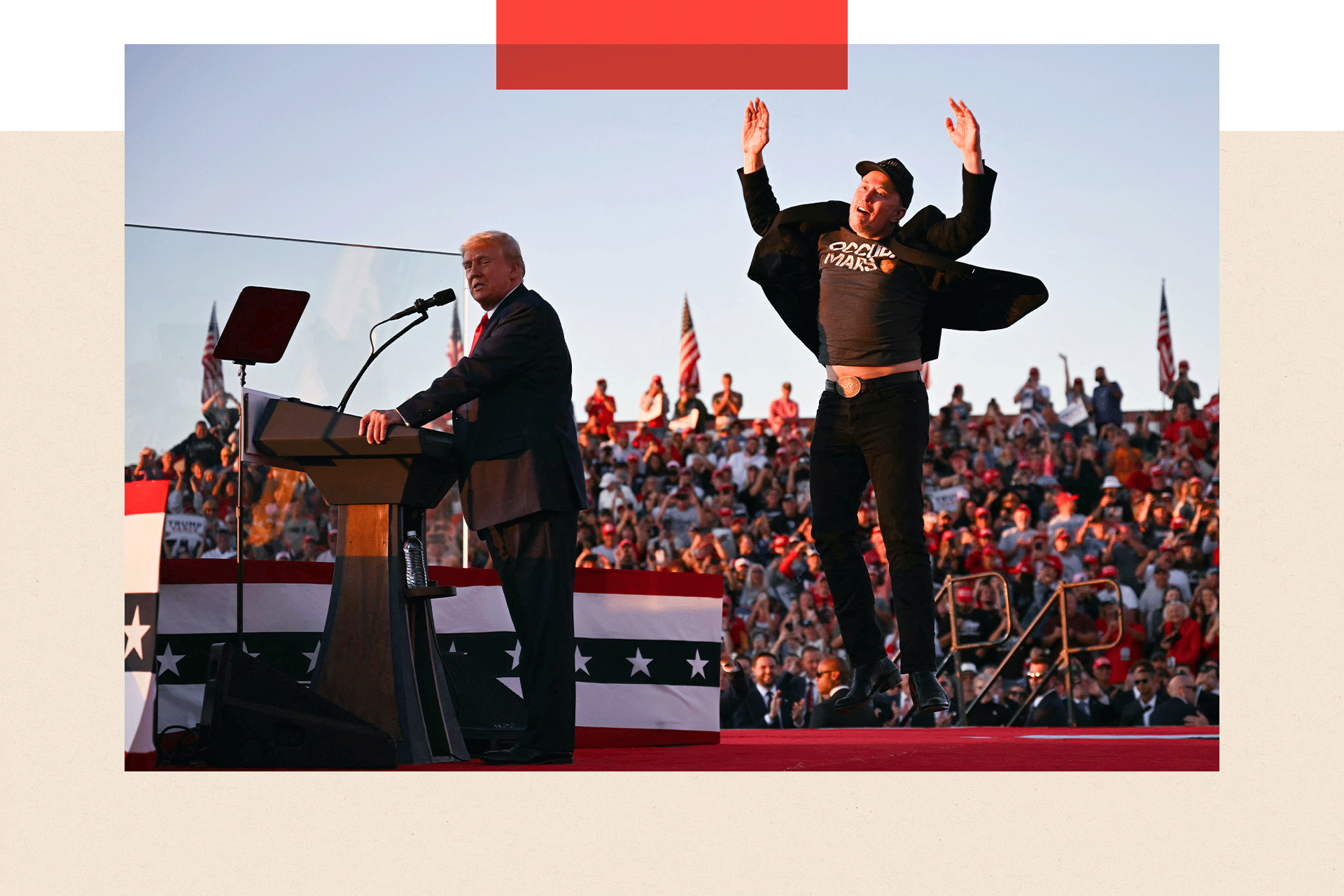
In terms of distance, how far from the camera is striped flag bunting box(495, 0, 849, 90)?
547 centimetres

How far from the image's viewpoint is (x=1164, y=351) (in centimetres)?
1616

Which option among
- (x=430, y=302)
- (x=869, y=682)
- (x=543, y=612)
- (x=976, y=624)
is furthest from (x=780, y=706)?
(x=430, y=302)

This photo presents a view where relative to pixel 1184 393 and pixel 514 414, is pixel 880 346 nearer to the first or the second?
pixel 514 414

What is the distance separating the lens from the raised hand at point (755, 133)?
5.20 meters

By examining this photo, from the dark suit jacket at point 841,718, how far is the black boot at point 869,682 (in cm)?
329

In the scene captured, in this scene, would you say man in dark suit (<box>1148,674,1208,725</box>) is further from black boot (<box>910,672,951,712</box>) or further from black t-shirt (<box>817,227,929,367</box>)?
black t-shirt (<box>817,227,929,367</box>)

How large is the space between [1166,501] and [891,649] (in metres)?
3.20

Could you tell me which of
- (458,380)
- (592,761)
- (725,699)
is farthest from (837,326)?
(725,699)

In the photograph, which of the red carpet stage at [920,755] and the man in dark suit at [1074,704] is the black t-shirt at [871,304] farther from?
the man in dark suit at [1074,704]

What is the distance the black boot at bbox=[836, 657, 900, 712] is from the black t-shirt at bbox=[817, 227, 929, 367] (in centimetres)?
106

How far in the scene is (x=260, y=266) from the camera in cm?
602

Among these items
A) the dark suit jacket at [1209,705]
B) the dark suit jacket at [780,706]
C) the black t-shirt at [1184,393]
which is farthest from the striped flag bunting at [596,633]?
the black t-shirt at [1184,393]

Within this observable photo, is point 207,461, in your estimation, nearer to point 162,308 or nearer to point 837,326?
point 162,308

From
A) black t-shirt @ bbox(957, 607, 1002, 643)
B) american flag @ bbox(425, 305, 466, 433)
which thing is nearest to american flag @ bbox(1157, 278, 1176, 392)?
black t-shirt @ bbox(957, 607, 1002, 643)
